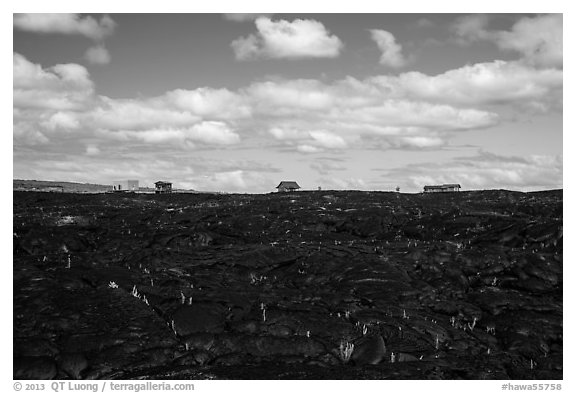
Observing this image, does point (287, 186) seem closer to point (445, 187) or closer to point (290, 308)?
point (445, 187)

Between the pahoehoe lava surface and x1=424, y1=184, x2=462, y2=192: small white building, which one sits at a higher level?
x1=424, y1=184, x2=462, y2=192: small white building

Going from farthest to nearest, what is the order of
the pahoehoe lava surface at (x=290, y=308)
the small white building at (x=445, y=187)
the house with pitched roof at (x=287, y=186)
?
the house with pitched roof at (x=287, y=186), the small white building at (x=445, y=187), the pahoehoe lava surface at (x=290, y=308)

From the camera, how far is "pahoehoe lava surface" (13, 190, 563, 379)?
13367mm

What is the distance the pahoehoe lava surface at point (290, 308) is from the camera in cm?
1337

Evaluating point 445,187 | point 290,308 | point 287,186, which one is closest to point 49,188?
point 287,186

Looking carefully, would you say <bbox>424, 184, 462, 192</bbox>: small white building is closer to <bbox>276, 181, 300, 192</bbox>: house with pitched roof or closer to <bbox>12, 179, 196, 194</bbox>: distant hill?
<bbox>276, 181, 300, 192</bbox>: house with pitched roof

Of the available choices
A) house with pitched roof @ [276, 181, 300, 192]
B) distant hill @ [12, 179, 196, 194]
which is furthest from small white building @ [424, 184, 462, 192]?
distant hill @ [12, 179, 196, 194]

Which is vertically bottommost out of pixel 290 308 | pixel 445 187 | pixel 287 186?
pixel 290 308

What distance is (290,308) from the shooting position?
56.5ft

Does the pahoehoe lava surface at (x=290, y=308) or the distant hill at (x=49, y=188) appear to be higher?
the distant hill at (x=49, y=188)

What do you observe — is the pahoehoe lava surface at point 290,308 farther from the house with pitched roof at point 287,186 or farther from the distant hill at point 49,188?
the house with pitched roof at point 287,186

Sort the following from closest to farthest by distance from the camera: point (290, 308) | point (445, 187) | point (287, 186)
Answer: point (290, 308)
point (445, 187)
point (287, 186)

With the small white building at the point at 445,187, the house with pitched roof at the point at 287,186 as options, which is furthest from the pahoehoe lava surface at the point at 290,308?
the house with pitched roof at the point at 287,186

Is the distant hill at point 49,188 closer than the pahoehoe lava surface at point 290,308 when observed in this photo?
No
